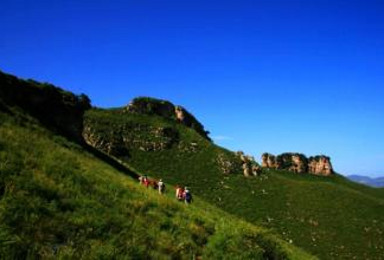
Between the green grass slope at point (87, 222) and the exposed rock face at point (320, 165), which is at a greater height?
the exposed rock face at point (320, 165)

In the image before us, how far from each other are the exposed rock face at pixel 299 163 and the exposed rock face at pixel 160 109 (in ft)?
256

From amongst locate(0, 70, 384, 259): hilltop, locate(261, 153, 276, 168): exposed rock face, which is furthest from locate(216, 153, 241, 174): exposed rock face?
locate(261, 153, 276, 168): exposed rock face

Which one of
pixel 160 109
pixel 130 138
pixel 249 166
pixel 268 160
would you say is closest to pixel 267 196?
pixel 249 166

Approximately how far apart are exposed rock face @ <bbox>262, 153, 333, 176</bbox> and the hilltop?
84288 millimetres

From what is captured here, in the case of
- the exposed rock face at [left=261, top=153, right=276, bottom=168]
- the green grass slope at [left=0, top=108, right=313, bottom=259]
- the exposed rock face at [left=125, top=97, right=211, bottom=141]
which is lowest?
the green grass slope at [left=0, top=108, right=313, bottom=259]

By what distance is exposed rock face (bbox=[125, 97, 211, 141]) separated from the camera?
115 metres

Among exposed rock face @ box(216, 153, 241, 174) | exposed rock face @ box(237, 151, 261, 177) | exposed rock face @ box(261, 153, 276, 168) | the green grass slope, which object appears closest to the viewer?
the green grass slope

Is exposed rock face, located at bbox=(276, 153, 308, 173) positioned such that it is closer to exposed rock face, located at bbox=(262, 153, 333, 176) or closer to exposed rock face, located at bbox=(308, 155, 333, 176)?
exposed rock face, located at bbox=(262, 153, 333, 176)

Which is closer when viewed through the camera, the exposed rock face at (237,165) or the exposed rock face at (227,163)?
the exposed rock face at (227,163)

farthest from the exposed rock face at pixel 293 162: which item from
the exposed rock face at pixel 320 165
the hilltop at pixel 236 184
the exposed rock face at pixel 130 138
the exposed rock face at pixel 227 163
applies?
the exposed rock face at pixel 130 138

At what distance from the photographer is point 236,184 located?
89312 mm

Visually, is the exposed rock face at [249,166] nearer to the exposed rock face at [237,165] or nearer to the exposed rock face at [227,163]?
the exposed rock face at [237,165]

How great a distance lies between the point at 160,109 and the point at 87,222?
108 metres

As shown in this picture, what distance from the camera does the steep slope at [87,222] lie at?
10703 millimetres
